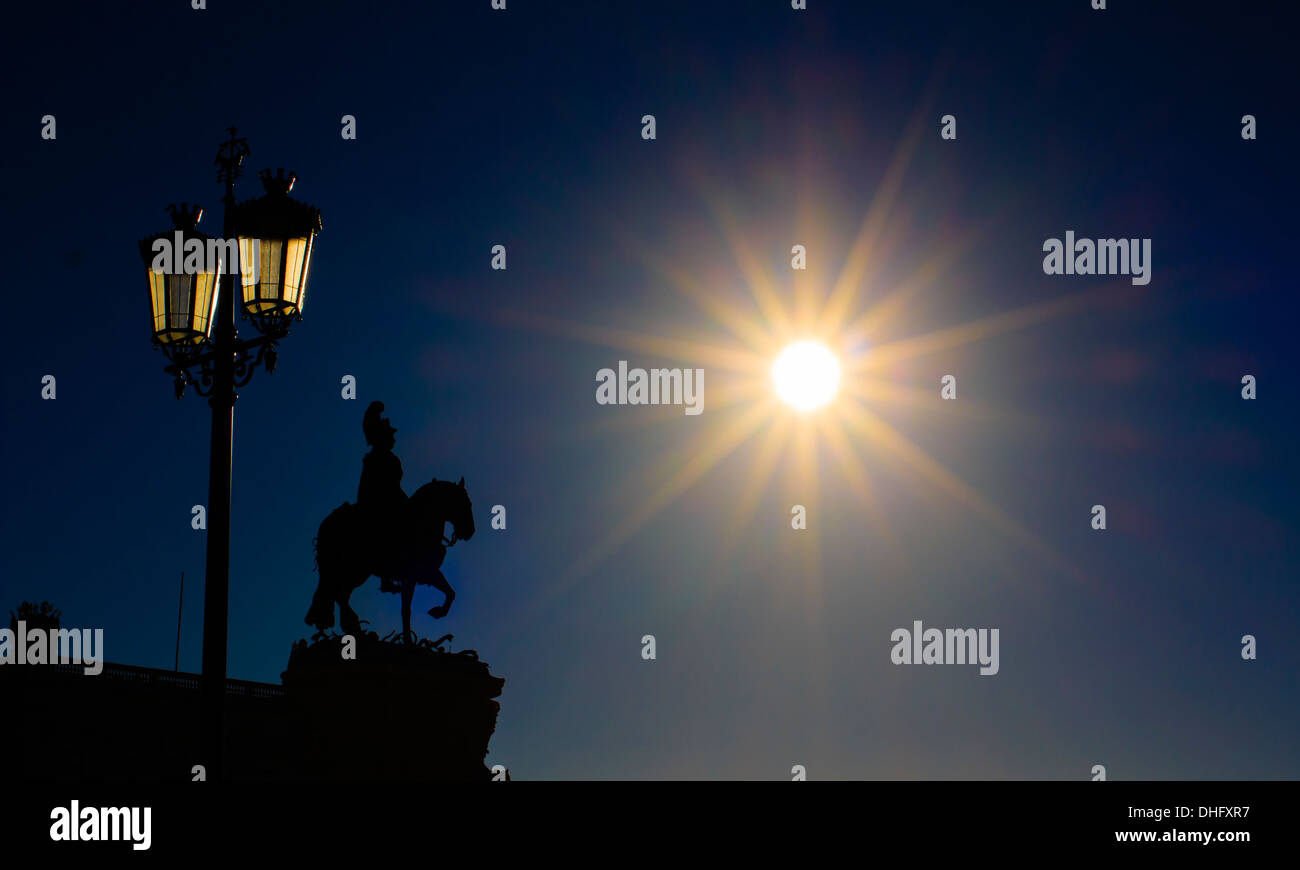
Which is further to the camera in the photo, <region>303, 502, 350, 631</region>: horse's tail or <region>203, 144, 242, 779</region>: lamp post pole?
<region>303, 502, 350, 631</region>: horse's tail

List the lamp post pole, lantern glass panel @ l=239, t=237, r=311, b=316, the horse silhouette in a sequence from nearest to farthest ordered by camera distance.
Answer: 1. the lamp post pole
2. lantern glass panel @ l=239, t=237, r=311, b=316
3. the horse silhouette

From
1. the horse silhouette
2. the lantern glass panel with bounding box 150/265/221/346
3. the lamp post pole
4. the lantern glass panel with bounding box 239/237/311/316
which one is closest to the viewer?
the lamp post pole

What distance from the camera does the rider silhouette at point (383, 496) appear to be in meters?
19.8

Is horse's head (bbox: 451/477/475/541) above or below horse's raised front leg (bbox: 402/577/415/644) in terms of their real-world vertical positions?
above

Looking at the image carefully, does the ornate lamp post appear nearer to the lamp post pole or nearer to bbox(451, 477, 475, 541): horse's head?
the lamp post pole

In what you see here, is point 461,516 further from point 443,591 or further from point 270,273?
point 270,273

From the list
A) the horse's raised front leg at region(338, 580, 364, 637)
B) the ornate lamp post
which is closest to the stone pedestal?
the horse's raised front leg at region(338, 580, 364, 637)

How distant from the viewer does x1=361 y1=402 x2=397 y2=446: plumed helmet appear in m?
20.2

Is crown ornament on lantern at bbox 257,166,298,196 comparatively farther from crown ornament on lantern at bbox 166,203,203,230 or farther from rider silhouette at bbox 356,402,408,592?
rider silhouette at bbox 356,402,408,592


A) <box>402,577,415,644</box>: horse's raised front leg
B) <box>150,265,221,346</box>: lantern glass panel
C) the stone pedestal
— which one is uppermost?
<box>150,265,221,346</box>: lantern glass panel

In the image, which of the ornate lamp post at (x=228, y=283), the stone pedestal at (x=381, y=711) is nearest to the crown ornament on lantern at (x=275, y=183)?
the ornate lamp post at (x=228, y=283)
